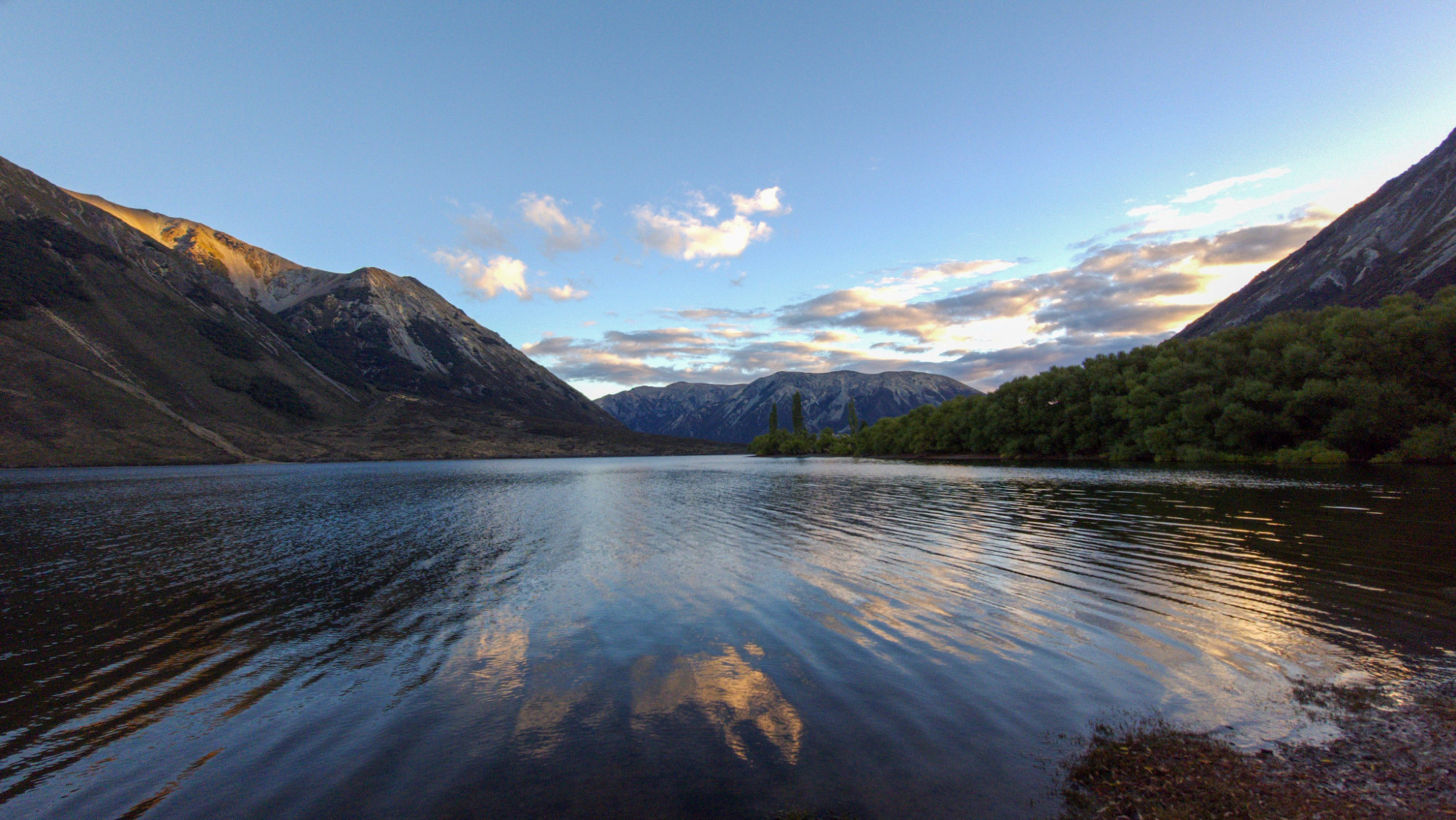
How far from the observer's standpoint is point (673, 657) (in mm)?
14609

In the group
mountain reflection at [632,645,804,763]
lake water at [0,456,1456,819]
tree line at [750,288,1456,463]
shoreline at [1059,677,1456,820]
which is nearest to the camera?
shoreline at [1059,677,1456,820]

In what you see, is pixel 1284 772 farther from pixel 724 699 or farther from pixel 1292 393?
pixel 1292 393

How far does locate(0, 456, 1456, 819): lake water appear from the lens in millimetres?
8773

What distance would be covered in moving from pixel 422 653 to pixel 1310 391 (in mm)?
101454

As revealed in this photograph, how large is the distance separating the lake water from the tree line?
184ft

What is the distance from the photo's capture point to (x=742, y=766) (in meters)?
8.95

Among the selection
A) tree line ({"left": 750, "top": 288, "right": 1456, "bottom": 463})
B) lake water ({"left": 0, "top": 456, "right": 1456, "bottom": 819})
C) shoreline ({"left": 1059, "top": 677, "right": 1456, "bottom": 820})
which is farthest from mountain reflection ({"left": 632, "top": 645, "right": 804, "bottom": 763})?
tree line ({"left": 750, "top": 288, "right": 1456, "bottom": 463})

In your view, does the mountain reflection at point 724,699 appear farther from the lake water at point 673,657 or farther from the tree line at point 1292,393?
the tree line at point 1292,393

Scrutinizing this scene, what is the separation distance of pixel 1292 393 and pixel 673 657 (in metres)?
99.5

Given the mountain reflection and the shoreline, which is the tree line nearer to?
the shoreline

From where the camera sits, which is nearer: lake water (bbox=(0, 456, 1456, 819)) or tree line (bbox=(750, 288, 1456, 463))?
lake water (bbox=(0, 456, 1456, 819))

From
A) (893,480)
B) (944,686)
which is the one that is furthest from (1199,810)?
(893,480)

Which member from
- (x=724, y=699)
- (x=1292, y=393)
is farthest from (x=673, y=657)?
(x=1292, y=393)

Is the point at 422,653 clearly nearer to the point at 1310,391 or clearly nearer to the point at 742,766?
the point at 742,766
